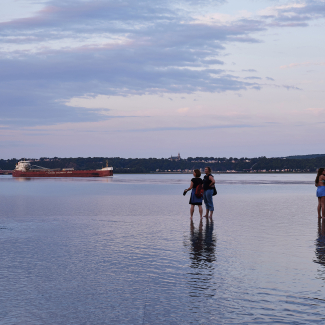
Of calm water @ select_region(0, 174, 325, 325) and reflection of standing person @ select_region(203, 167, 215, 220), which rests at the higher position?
reflection of standing person @ select_region(203, 167, 215, 220)

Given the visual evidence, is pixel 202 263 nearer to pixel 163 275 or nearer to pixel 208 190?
pixel 163 275

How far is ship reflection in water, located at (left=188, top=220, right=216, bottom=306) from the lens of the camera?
744cm

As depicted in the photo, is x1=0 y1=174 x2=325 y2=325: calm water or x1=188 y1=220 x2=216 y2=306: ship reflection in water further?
x1=188 y1=220 x2=216 y2=306: ship reflection in water

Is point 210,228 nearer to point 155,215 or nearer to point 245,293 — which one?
point 155,215

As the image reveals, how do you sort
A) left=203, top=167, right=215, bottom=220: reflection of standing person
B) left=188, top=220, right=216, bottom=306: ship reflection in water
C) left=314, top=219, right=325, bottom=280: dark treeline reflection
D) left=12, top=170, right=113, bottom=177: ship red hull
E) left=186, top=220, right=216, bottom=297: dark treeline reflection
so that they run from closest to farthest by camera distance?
left=188, top=220, right=216, bottom=306: ship reflection in water → left=186, top=220, right=216, bottom=297: dark treeline reflection → left=314, top=219, right=325, bottom=280: dark treeline reflection → left=203, top=167, right=215, bottom=220: reflection of standing person → left=12, top=170, right=113, bottom=177: ship red hull

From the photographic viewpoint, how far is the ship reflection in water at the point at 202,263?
7.44 meters

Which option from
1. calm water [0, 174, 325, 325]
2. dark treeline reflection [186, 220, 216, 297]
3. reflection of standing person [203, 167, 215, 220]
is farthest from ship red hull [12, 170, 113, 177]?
dark treeline reflection [186, 220, 216, 297]

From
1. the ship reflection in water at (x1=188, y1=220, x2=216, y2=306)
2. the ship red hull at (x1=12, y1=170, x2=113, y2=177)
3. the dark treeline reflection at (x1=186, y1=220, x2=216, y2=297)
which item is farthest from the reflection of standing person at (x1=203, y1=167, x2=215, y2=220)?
the ship red hull at (x1=12, y1=170, x2=113, y2=177)

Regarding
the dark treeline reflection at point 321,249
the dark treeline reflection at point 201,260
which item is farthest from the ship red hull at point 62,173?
the dark treeline reflection at point 321,249

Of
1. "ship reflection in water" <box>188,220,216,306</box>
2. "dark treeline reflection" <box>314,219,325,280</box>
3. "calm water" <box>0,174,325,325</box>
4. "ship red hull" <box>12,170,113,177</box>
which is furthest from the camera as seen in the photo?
"ship red hull" <box>12,170,113,177</box>

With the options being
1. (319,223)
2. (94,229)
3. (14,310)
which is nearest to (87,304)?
(14,310)

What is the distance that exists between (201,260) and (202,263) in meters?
Result: 0.33

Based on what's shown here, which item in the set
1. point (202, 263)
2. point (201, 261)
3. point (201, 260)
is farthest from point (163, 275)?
point (201, 260)

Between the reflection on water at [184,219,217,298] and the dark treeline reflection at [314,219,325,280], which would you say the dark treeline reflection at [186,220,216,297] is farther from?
the dark treeline reflection at [314,219,325,280]
